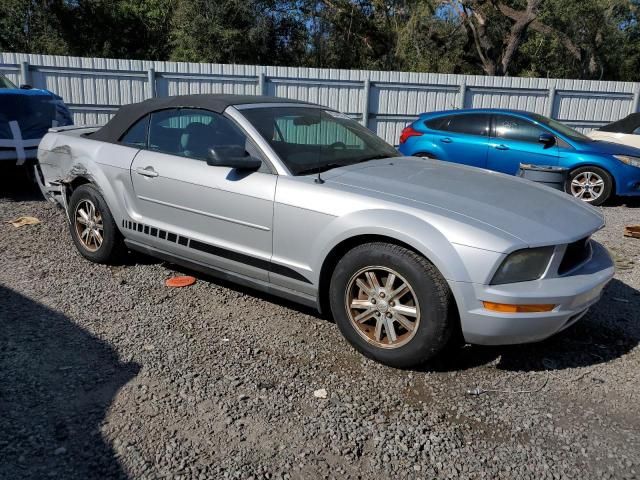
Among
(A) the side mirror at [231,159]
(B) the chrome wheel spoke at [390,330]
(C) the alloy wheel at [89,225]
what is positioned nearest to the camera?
(B) the chrome wheel spoke at [390,330]

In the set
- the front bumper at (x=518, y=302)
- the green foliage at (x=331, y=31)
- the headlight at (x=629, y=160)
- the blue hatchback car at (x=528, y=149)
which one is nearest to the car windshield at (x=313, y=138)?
the front bumper at (x=518, y=302)

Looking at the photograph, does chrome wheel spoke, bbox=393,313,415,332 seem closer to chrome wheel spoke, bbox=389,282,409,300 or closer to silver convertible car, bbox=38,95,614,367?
silver convertible car, bbox=38,95,614,367

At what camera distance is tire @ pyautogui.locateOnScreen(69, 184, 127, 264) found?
16.4 ft

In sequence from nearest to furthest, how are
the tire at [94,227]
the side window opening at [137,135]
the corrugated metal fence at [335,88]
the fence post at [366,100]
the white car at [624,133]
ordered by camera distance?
the side window opening at [137,135]
the tire at [94,227]
the white car at [624,133]
the corrugated metal fence at [335,88]
the fence post at [366,100]

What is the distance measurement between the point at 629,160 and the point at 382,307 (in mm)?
7174

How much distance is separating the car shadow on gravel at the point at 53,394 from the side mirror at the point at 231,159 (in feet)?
4.65

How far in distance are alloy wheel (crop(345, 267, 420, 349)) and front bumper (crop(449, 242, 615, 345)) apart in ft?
0.99

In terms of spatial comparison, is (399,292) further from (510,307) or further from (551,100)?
(551,100)

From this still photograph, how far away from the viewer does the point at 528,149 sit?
29.8ft

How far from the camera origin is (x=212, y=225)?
4.20m

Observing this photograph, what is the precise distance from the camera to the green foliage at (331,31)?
23.8 meters

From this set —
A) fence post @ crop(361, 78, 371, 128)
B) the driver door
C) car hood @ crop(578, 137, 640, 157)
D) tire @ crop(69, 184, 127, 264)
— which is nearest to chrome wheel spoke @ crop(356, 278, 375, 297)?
the driver door

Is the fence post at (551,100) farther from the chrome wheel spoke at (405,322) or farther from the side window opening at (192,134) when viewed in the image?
the chrome wheel spoke at (405,322)

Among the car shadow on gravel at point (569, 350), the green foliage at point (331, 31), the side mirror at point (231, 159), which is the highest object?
the green foliage at point (331, 31)
